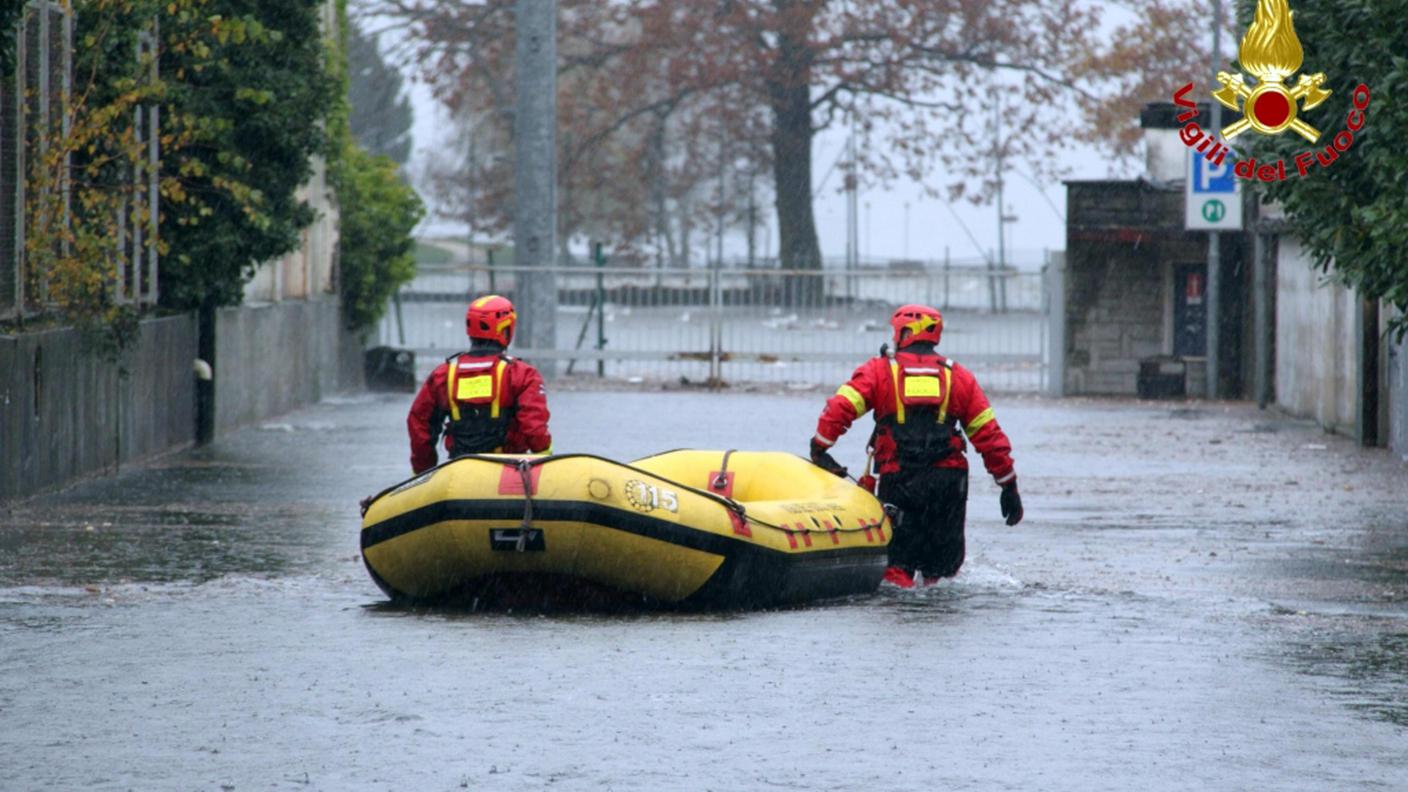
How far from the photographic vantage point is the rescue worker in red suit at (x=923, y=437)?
12.9 m

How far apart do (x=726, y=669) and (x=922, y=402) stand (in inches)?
128

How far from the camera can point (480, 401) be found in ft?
42.2

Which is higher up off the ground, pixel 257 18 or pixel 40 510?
pixel 257 18

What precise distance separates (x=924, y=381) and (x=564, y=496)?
2.30 meters

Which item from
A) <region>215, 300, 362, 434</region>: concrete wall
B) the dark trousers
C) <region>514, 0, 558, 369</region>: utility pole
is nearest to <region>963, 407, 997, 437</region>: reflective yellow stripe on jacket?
the dark trousers

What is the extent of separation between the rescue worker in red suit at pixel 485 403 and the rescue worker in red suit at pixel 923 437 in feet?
4.71

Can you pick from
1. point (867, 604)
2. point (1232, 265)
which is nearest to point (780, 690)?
point (867, 604)

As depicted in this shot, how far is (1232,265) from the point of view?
34.5 metres

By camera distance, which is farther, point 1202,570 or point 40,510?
point 40,510

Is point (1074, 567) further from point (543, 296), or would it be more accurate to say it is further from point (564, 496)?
Result: point (543, 296)

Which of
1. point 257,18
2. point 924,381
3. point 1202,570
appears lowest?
point 1202,570

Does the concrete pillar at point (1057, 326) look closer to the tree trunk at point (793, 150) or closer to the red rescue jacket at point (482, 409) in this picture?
the tree trunk at point (793, 150)

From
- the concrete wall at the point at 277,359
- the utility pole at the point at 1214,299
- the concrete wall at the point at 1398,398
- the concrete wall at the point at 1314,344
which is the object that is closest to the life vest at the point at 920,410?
the concrete wall at the point at 1398,398

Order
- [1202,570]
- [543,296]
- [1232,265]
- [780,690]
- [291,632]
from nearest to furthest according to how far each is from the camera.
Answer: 1. [780,690]
2. [291,632]
3. [1202,570]
4. [1232,265]
5. [543,296]
